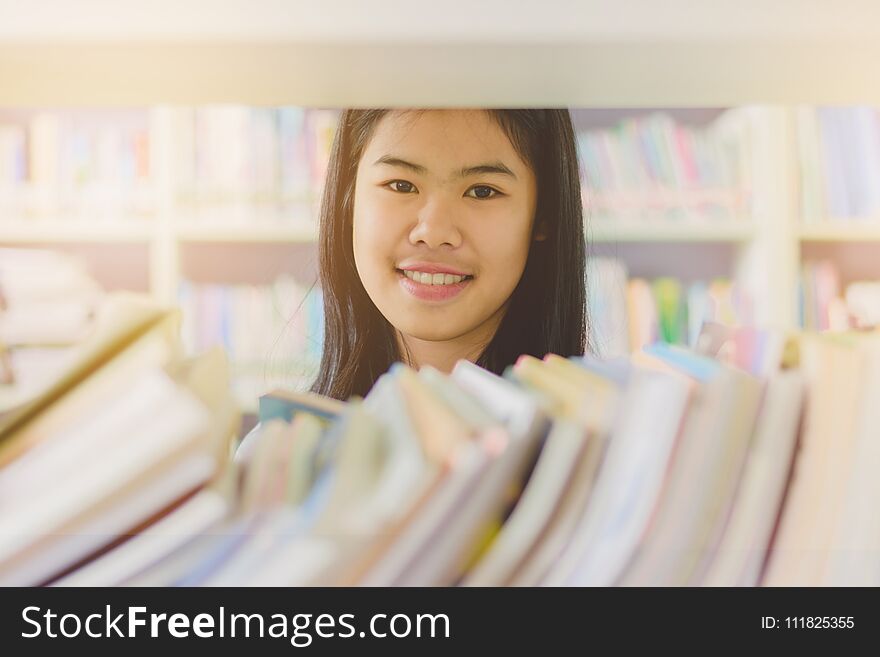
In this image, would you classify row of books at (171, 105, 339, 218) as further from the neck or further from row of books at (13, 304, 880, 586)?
row of books at (13, 304, 880, 586)

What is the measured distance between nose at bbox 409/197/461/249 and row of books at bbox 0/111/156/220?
4.96 ft

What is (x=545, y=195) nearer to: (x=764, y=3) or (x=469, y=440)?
(x=764, y=3)

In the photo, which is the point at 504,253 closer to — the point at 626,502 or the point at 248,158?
the point at 626,502

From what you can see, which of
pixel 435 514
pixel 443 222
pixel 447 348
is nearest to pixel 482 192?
pixel 443 222

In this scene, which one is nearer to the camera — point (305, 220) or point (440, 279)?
point (440, 279)

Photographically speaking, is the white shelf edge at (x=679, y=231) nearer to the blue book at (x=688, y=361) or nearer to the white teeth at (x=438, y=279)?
the white teeth at (x=438, y=279)

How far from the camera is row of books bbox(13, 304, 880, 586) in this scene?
0.95ft

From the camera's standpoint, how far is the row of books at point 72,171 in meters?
2.28

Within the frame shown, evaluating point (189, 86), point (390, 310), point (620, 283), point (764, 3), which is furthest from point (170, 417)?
point (620, 283)

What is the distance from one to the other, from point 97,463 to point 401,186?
0.76m

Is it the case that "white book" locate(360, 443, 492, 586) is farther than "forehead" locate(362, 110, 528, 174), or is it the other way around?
"forehead" locate(362, 110, 528, 174)

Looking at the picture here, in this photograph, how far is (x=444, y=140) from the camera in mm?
943

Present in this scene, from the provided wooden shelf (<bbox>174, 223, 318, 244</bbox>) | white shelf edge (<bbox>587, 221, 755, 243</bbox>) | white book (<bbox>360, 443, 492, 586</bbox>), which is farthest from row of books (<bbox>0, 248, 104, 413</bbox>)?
white book (<bbox>360, 443, 492, 586</bbox>)

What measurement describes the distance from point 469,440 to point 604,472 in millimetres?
64
